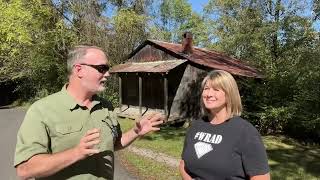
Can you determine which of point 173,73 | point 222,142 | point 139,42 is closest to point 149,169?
point 222,142

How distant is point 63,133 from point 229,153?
1.34 metres

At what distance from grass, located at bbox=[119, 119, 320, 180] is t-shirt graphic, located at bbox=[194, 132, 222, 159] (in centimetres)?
605

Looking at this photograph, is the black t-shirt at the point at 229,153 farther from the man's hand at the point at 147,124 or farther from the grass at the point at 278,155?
the grass at the point at 278,155

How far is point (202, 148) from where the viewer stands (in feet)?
12.5

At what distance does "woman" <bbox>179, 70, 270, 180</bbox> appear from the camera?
3574mm

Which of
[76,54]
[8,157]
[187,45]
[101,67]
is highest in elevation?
[187,45]

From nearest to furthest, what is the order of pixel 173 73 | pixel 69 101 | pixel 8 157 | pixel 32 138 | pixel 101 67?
pixel 32 138 < pixel 69 101 < pixel 101 67 < pixel 8 157 < pixel 173 73

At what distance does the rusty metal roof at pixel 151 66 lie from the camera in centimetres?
2238

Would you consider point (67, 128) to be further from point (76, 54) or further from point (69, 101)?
point (76, 54)

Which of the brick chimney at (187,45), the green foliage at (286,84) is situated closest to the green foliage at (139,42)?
the green foliage at (286,84)

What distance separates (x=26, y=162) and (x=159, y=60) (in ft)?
75.9

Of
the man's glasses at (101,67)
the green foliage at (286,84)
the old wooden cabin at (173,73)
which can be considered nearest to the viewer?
the man's glasses at (101,67)

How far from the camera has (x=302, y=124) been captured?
1750 cm

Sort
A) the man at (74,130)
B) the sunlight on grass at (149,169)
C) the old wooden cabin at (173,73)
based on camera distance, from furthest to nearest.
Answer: the old wooden cabin at (173,73)
the sunlight on grass at (149,169)
the man at (74,130)
